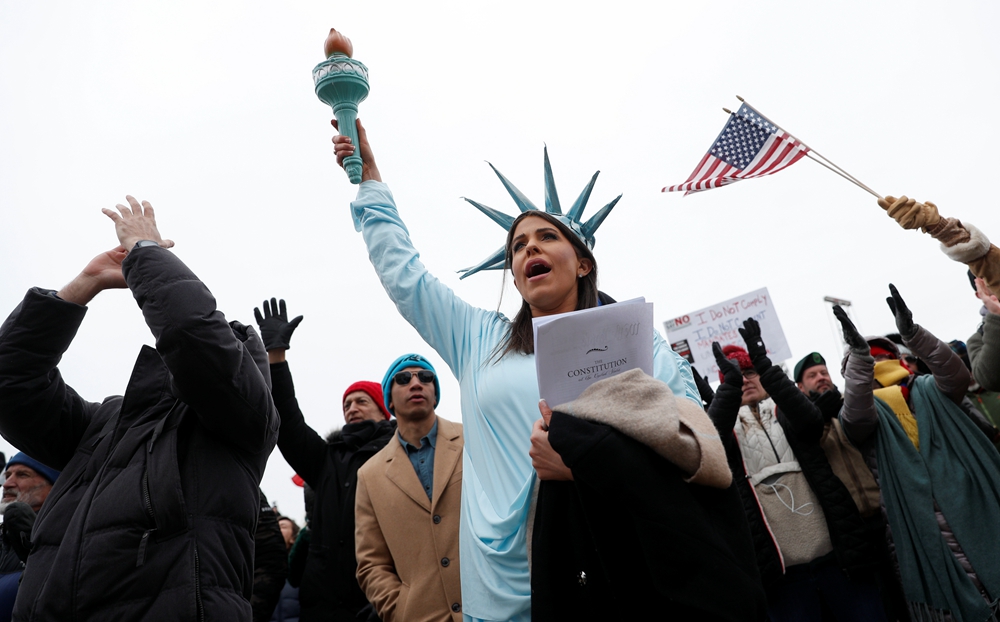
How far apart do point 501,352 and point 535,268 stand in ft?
1.11

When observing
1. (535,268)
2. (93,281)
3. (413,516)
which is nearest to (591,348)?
(535,268)

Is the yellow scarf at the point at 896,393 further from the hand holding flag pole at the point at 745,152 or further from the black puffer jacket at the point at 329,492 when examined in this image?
the black puffer jacket at the point at 329,492

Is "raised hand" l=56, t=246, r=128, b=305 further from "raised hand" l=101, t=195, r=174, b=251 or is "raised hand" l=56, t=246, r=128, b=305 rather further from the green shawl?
the green shawl

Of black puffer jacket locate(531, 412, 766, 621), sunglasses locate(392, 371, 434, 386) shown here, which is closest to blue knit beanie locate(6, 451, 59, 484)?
sunglasses locate(392, 371, 434, 386)

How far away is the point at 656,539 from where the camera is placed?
5.92ft

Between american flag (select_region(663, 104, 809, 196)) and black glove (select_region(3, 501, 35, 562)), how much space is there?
4941 millimetres

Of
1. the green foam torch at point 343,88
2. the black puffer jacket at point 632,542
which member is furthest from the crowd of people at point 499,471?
the green foam torch at point 343,88

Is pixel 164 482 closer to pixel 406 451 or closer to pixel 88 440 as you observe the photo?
pixel 88 440

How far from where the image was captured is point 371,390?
5527 mm

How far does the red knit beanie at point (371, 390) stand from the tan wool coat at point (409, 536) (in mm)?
1364

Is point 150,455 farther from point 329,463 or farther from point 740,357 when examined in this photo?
point 740,357

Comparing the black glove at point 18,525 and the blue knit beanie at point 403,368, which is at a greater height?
the blue knit beanie at point 403,368

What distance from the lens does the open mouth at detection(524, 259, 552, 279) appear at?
2.63m

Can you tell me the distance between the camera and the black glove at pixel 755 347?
496cm
